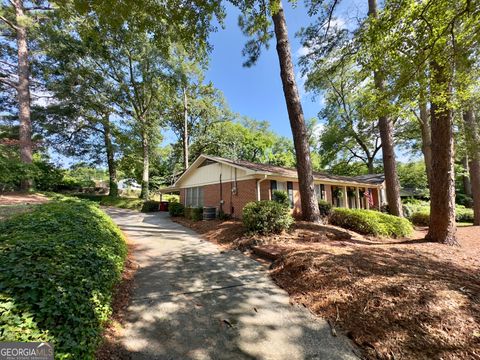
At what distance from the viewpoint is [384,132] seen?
423 inches

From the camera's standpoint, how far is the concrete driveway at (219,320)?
98.3 inches

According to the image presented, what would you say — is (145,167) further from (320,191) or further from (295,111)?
(295,111)

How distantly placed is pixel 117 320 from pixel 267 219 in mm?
5262

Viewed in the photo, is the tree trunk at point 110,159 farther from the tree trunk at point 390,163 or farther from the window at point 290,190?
the tree trunk at point 390,163

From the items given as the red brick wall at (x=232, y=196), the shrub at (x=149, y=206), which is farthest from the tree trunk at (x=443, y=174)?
the shrub at (x=149, y=206)

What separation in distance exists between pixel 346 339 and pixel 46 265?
3729mm

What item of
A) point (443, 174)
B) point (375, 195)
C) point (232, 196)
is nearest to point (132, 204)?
point (232, 196)

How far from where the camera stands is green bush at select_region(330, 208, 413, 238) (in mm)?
9023

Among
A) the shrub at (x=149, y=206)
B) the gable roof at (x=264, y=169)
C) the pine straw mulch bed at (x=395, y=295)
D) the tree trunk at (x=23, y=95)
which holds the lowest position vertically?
the pine straw mulch bed at (x=395, y=295)

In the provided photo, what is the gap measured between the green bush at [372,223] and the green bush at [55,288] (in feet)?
30.0

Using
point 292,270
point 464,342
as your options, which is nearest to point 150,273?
point 292,270

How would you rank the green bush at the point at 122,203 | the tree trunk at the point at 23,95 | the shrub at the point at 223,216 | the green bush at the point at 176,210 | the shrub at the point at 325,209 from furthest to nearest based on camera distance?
the green bush at the point at 122,203 < the green bush at the point at 176,210 < the tree trunk at the point at 23,95 < the shrub at the point at 223,216 < the shrub at the point at 325,209

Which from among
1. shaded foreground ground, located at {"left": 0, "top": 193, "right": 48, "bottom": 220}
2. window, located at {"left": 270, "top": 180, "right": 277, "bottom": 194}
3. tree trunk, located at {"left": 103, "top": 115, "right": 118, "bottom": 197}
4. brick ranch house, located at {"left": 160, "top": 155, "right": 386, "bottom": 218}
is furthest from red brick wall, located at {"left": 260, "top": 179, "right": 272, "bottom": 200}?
tree trunk, located at {"left": 103, "top": 115, "right": 118, "bottom": 197}

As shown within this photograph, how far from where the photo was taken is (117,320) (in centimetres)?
306
